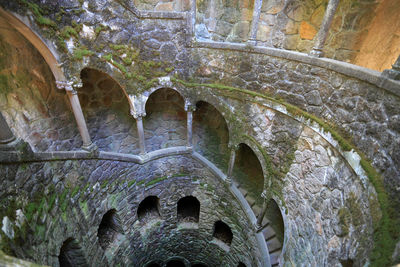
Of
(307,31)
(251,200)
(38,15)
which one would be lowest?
(251,200)

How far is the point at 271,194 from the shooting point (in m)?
6.18

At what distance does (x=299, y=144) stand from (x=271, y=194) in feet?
6.25

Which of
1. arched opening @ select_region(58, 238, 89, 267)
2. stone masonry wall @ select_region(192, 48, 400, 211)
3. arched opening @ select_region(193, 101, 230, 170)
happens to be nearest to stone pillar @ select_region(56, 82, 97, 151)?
arched opening @ select_region(58, 238, 89, 267)

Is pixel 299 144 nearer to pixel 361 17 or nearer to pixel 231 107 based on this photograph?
pixel 231 107

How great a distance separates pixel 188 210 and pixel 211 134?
4094 mm

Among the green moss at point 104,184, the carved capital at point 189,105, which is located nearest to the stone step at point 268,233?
the carved capital at point 189,105

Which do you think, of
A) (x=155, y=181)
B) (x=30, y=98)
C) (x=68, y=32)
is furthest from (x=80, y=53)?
(x=155, y=181)

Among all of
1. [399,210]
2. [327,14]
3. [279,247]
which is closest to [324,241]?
[399,210]

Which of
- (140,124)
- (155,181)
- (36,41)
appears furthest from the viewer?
(155,181)

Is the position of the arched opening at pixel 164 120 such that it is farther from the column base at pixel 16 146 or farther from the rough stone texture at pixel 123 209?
the column base at pixel 16 146

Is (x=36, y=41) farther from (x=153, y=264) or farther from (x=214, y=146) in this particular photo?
(x=153, y=264)

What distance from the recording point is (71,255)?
6.06 meters

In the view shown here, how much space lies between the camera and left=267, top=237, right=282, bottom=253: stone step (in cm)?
676

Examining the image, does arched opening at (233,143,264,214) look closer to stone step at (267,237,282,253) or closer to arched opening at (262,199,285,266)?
arched opening at (262,199,285,266)
